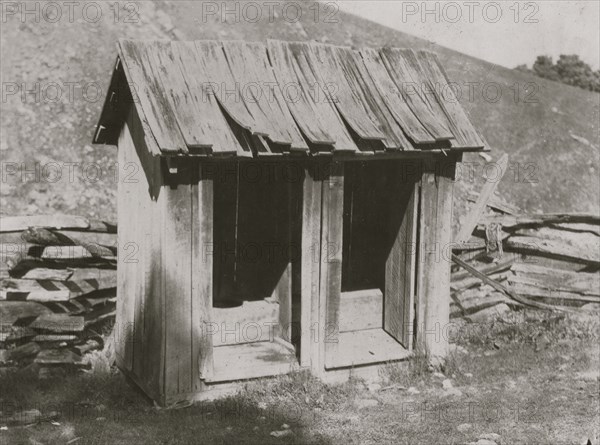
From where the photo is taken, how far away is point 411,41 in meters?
27.8

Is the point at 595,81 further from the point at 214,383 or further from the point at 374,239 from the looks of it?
the point at 214,383

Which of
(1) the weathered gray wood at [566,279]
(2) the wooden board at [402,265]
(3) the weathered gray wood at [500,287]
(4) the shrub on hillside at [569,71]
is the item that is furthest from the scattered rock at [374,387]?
(4) the shrub on hillside at [569,71]

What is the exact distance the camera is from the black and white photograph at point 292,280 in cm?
761

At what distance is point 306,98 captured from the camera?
332 inches

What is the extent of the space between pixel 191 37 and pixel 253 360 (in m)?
15.6

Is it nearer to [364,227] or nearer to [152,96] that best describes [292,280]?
[364,227]

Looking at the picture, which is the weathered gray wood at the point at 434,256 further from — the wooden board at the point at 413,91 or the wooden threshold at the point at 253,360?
the wooden threshold at the point at 253,360

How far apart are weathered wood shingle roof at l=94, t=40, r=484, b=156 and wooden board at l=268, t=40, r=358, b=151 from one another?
1cm

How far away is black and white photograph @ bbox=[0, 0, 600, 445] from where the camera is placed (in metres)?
7.61

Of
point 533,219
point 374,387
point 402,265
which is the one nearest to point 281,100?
point 402,265

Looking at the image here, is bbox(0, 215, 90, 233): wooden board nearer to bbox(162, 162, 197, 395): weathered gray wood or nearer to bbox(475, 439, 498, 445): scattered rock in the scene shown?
bbox(162, 162, 197, 395): weathered gray wood

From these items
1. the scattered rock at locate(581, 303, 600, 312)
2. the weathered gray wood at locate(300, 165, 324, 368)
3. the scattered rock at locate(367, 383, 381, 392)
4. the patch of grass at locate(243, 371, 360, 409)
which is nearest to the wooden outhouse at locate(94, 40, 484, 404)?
the weathered gray wood at locate(300, 165, 324, 368)

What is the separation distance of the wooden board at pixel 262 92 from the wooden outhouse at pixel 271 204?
0.02 meters

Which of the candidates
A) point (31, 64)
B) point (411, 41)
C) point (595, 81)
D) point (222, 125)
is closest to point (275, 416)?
point (222, 125)
